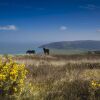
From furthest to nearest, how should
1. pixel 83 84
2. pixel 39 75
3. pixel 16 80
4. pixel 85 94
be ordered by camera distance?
pixel 39 75 → pixel 83 84 → pixel 85 94 → pixel 16 80

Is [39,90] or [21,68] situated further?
[39,90]

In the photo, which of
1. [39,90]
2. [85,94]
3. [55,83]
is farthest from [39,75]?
[85,94]

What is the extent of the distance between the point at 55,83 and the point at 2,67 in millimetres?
2879

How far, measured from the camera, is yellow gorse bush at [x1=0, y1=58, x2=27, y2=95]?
343 inches

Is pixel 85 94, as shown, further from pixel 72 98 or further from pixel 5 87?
pixel 5 87

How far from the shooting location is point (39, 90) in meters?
10.3

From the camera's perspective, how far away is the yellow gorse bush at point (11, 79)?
872 centimetres

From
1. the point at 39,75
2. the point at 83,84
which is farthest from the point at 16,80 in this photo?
the point at 39,75

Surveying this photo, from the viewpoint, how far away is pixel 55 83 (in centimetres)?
1120

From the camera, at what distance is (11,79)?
8.70m

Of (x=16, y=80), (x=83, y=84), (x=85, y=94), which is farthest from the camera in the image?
(x=83, y=84)

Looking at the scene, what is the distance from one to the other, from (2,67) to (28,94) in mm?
1234

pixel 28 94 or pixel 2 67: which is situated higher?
pixel 2 67

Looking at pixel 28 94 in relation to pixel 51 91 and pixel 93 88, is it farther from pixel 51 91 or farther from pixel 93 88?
pixel 93 88
